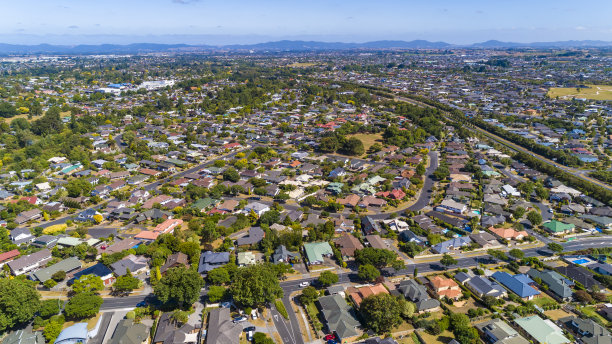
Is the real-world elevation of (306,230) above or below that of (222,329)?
below

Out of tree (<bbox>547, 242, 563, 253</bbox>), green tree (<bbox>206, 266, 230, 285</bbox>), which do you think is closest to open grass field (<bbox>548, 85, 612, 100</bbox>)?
tree (<bbox>547, 242, 563, 253</bbox>)

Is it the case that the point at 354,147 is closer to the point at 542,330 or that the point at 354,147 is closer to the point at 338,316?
the point at 338,316

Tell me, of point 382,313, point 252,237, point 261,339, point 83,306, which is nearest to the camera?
point 261,339

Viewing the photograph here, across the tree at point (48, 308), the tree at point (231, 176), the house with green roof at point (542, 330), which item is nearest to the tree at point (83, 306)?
the tree at point (48, 308)

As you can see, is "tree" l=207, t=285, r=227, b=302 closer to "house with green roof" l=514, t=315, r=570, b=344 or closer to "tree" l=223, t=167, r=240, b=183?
"house with green roof" l=514, t=315, r=570, b=344

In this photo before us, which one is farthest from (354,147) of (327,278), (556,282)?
(556,282)

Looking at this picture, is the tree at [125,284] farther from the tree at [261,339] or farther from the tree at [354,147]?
the tree at [354,147]

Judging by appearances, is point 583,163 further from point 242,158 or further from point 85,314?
point 85,314
